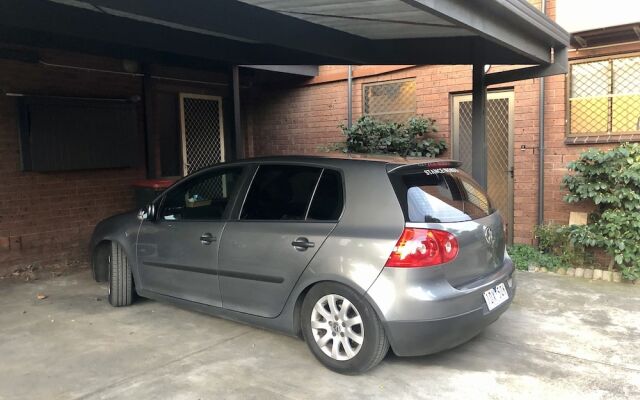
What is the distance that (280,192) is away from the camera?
162 inches

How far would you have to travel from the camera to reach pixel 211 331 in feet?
15.0

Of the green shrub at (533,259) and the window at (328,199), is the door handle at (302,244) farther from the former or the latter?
the green shrub at (533,259)

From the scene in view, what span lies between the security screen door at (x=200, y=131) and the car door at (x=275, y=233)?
475cm

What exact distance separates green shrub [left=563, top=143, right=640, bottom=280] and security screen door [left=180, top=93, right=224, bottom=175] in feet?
18.3

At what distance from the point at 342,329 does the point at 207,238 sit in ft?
4.59

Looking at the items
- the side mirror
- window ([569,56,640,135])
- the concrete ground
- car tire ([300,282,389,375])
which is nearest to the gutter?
window ([569,56,640,135])

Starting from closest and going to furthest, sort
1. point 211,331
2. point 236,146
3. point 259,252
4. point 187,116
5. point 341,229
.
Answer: point 341,229 → point 259,252 → point 211,331 → point 236,146 → point 187,116

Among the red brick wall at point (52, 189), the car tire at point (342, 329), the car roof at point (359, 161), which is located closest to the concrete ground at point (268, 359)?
the car tire at point (342, 329)

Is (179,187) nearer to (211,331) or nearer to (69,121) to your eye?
(211,331)

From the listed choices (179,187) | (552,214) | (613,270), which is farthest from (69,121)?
(613,270)

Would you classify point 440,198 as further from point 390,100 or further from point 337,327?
point 390,100

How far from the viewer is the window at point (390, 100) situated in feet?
27.6

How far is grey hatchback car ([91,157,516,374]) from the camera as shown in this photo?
134 inches

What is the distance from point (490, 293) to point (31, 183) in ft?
19.1
